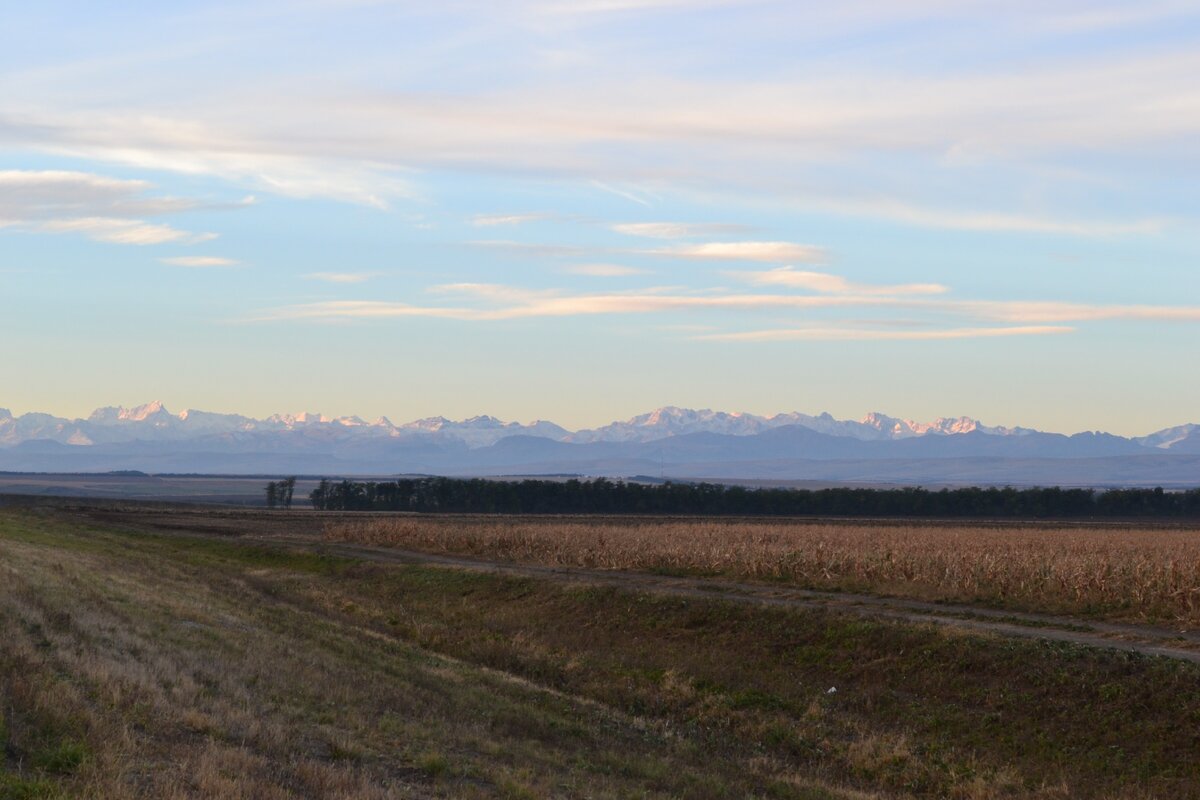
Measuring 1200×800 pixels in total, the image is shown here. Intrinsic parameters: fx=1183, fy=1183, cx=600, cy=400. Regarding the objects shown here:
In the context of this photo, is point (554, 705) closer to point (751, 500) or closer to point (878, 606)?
point (878, 606)

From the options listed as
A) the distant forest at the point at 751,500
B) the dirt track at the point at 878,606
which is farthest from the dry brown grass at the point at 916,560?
the distant forest at the point at 751,500

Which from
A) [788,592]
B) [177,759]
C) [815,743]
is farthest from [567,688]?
[177,759]

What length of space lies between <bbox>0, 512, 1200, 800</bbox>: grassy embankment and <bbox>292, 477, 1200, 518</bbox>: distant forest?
11292 centimetres

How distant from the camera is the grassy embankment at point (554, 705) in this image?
1429cm

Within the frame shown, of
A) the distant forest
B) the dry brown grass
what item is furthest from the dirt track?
the distant forest

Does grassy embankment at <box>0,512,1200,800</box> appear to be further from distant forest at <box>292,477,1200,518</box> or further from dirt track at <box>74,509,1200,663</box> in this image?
distant forest at <box>292,477,1200,518</box>

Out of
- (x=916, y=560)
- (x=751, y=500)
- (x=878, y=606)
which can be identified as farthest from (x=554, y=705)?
(x=751, y=500)

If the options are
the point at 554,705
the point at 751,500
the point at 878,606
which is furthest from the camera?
the point at 751,500

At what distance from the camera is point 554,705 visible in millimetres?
25625

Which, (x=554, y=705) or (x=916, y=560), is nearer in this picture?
(x=554, y=705)

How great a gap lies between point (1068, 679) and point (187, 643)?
1816cm

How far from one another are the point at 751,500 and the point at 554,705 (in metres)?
133

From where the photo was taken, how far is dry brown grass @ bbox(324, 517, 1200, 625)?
34.5m

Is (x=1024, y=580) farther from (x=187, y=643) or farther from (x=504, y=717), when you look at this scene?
(x=187, y=643)
